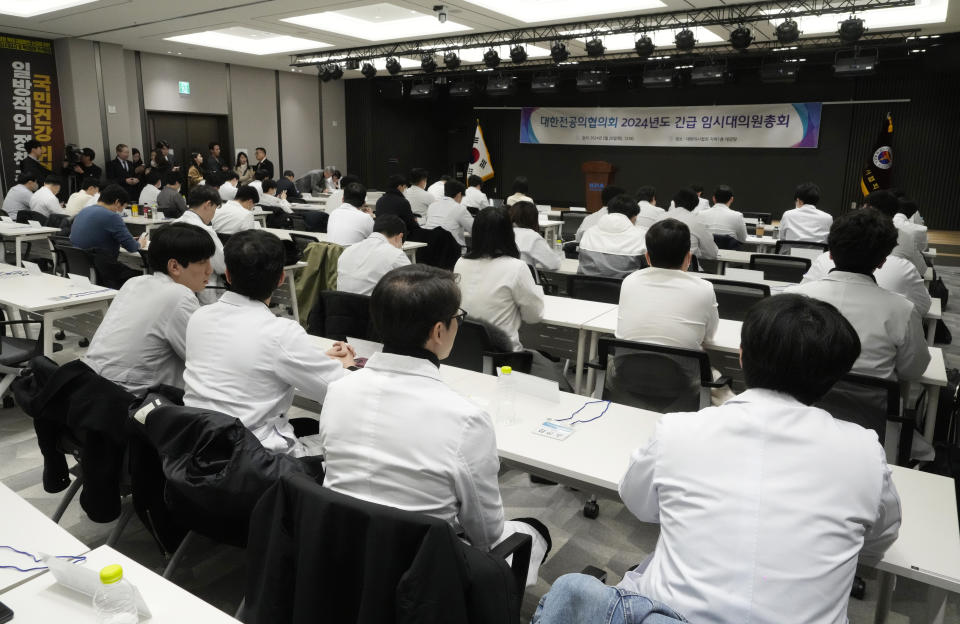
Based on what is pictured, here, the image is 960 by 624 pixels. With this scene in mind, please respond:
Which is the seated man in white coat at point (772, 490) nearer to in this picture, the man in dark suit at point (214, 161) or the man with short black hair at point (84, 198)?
the man with short black hair at point (84, 198)

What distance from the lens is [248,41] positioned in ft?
37.3

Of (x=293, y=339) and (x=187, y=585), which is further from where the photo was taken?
(x=187, y=585)

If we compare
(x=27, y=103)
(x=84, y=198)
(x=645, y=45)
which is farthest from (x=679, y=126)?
(x=27, y=103)

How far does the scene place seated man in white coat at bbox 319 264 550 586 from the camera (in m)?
1.49

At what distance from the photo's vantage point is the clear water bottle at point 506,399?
225 centimetres

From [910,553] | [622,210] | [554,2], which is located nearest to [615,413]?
[910,553]

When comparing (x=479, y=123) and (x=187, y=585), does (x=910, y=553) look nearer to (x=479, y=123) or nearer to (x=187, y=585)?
(x=187, y=585)

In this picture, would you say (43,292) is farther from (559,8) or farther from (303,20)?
(559,8)

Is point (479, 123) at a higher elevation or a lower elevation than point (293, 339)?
higher

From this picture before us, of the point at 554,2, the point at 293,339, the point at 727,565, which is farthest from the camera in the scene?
the point at 554,2

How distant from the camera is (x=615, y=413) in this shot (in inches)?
91.7

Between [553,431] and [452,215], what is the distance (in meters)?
5.72

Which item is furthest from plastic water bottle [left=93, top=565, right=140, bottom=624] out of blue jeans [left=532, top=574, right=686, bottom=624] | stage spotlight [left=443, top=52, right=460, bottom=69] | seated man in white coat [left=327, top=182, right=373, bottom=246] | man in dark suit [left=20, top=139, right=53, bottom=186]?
man in dark suit [left=20, top=139, right=53, bottom=186]

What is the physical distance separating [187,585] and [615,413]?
1697 mm
